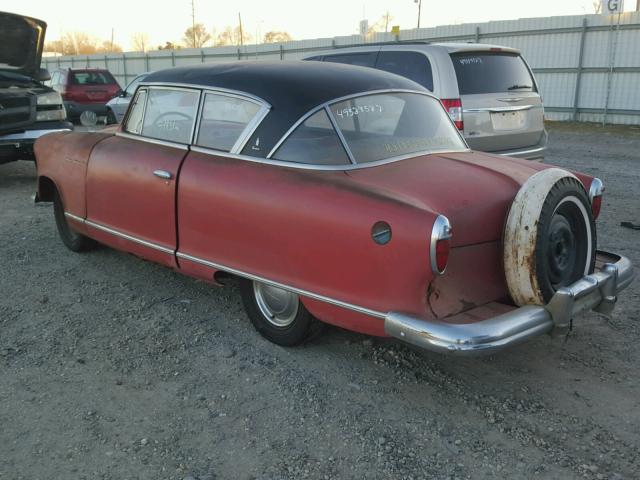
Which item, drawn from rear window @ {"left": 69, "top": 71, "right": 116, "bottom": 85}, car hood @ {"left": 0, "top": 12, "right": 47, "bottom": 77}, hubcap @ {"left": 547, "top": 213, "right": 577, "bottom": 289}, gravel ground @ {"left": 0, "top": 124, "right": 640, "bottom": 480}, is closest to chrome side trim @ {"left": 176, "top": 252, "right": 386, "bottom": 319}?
gravel ground @ {"left": 0, "top": 124, "right": 640, "bottom": 480}

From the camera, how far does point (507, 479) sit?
2.53m

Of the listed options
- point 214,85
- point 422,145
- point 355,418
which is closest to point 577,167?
point 422,145

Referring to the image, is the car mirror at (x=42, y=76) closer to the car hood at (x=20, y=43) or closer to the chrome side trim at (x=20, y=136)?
the car hood at (x=20, y=43)

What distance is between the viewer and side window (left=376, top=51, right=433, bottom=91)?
6684 millimetres

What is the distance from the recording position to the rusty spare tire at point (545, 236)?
300cm

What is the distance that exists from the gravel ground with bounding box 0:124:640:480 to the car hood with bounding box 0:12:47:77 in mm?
4846

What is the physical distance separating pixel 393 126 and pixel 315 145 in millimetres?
617

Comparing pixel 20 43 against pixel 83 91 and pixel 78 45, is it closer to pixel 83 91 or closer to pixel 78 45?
pixel 83 91

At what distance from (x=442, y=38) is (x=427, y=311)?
56.8ft

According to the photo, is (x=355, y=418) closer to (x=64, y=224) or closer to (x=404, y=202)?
(x=404, y=202)

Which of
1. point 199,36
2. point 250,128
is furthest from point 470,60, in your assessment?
point 199,36

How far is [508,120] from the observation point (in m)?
6.80

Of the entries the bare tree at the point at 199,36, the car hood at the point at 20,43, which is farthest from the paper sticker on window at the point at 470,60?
the bare tree at the point at 199,36

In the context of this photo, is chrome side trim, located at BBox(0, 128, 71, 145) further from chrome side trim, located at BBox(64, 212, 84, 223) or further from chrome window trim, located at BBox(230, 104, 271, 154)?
chrome window trim, located at BBox(230, 104, 271, 154)
